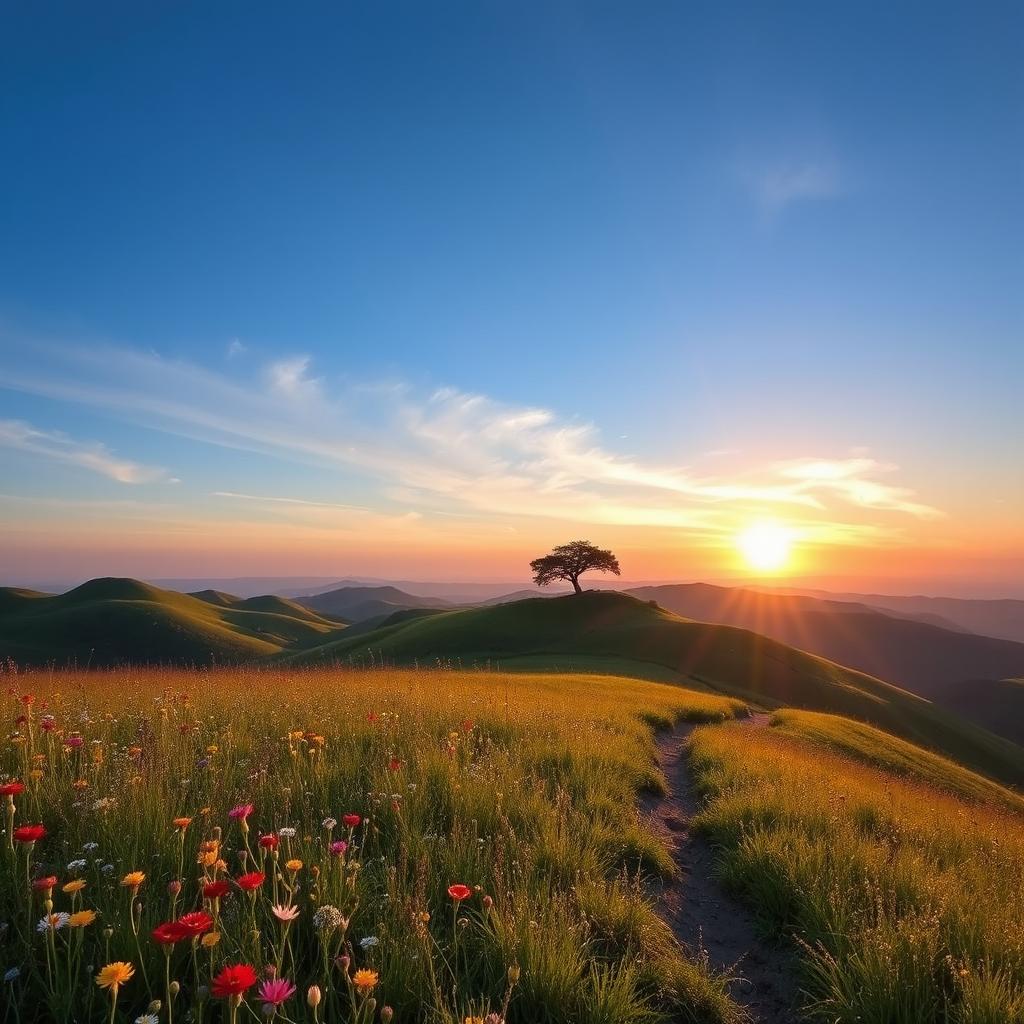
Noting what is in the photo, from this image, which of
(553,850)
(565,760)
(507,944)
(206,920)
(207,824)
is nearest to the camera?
(206,920)

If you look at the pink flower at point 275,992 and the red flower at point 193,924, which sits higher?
the red flower at point 193,924

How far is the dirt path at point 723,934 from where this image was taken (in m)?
4.56

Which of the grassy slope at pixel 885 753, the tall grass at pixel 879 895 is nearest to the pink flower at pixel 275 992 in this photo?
the tall grass at pixel 879 895

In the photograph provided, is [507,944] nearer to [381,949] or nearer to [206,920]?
[381,949]

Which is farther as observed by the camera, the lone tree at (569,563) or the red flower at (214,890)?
the lone tree at (569,563)

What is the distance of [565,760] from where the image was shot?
8281 millimetres

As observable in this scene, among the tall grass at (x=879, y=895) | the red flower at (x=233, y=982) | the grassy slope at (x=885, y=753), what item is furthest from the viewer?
the grassy slope at (x=885, y=753)

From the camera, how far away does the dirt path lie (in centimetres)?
456

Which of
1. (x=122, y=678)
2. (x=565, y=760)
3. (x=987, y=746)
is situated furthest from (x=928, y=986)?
(x=987, y=746)

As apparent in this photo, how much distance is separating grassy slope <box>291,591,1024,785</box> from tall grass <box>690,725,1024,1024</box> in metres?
32.4

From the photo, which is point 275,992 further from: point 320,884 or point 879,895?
point 879,895

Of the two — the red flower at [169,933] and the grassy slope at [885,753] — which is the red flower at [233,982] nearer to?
the red flower at [169,933]

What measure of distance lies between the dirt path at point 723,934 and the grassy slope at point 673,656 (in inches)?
1293

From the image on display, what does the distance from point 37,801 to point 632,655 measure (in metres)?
50.4
